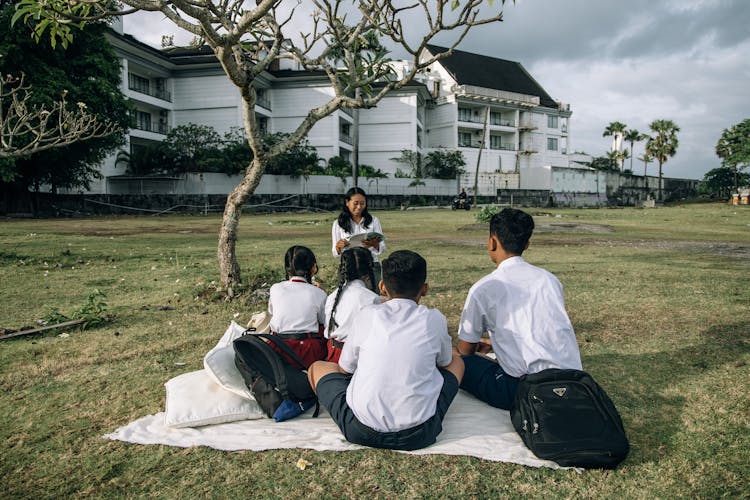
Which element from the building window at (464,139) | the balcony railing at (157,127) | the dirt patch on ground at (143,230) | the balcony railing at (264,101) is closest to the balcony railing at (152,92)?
the balcony railing at (157,127)

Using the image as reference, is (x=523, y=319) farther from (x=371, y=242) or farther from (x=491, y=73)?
(x=491, y=73)

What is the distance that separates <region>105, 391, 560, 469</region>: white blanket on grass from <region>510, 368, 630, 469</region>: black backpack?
0.44 ft

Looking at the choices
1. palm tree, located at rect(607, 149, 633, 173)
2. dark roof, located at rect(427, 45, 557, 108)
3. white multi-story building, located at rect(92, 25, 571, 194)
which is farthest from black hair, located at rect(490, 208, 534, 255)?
palm tree, located at rect(607, 149, 633, 173)

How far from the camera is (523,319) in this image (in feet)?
12.0

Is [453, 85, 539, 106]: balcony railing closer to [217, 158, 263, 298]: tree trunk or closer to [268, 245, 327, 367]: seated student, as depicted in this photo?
[217, 158, 263, 298]: tree trunk

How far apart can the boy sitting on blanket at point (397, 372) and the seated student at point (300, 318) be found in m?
0.87

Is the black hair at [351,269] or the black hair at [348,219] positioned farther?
the black hair at [348,219]

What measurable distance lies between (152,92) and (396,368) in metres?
42.0

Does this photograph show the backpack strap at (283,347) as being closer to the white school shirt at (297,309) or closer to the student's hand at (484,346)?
the white school shirt at (297,309)

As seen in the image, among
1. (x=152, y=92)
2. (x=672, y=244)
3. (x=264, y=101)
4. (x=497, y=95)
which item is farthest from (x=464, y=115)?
(x=672, y=244)

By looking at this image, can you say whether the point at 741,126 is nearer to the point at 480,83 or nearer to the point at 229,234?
the point at 480,83

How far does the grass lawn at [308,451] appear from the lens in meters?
3.06

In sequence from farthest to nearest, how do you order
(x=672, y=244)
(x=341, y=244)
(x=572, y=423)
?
(x=672, y=244)
(x=341, y=244)
(x=572, y=423)

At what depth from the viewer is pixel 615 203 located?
4772 cm
